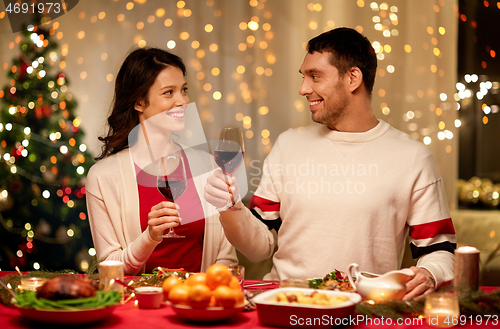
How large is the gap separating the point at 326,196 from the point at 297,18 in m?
1.82

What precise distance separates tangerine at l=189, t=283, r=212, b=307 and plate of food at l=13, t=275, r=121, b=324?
0.57 ft

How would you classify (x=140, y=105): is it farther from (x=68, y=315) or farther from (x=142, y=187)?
(x=68, y=315)

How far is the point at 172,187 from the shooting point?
4.79ft

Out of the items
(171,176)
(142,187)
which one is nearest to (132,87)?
(142,187)

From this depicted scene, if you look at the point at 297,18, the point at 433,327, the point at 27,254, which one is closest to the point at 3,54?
the point at 27,254

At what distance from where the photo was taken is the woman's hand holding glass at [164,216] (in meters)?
1.58

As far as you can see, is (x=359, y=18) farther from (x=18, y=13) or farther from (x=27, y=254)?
(x=27, y=254)

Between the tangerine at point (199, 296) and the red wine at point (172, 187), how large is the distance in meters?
0.44

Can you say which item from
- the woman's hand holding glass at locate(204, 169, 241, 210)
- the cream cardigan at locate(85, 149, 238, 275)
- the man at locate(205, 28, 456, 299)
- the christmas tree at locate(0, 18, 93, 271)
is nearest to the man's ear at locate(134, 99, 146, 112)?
the cream cardigan at locate(85, 149, 238, 275)

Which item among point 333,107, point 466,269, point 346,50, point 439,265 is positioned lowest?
point 439,265

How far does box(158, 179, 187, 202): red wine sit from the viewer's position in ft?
4.67

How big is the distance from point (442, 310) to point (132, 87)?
1671 mm

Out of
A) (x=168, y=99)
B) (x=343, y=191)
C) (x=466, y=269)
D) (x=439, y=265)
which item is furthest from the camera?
(x=168, y=99)

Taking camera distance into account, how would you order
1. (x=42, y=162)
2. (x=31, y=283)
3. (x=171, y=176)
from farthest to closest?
1. (x=42, y=162)
2. (x=171, y=176)
3. (x=31, y=283)
